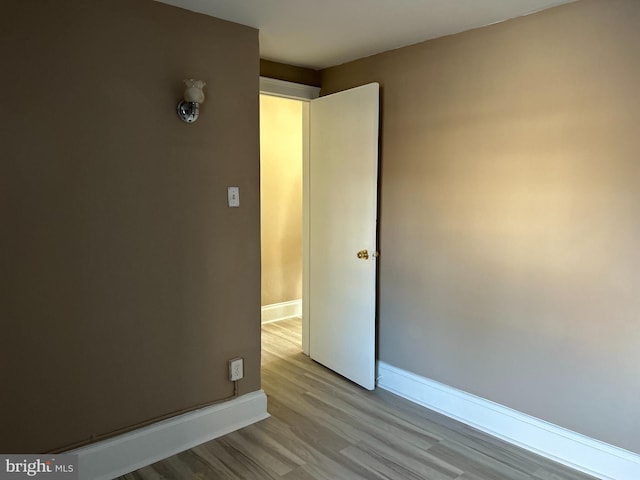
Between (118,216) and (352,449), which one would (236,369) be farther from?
(118,216)

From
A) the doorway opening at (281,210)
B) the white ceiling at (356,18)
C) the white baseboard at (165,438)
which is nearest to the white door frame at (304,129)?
the white ceiling at (356,18)

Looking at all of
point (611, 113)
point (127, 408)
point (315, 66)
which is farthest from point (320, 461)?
point (315, 66)

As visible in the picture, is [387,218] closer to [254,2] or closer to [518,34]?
[518,34]

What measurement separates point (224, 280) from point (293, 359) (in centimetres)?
141

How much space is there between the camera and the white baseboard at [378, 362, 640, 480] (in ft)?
7.11

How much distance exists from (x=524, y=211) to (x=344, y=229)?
1244 mm

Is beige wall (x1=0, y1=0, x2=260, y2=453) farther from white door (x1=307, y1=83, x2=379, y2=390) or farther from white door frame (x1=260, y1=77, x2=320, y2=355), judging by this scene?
white door (x1=307, y1=83, x2=379, y2=390)

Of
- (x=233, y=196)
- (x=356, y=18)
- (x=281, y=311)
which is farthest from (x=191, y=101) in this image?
(x=281, y=311)

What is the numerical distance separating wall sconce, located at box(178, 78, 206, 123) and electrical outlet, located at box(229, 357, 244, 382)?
1.37m

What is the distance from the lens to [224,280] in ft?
8.43

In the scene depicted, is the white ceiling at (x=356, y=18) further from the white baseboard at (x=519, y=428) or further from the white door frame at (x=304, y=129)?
the white baseboard at (x=519, y=428)

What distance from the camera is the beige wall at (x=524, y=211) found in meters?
2.10

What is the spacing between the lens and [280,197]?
4.68 meters

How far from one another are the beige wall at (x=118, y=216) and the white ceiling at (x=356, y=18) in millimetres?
163
